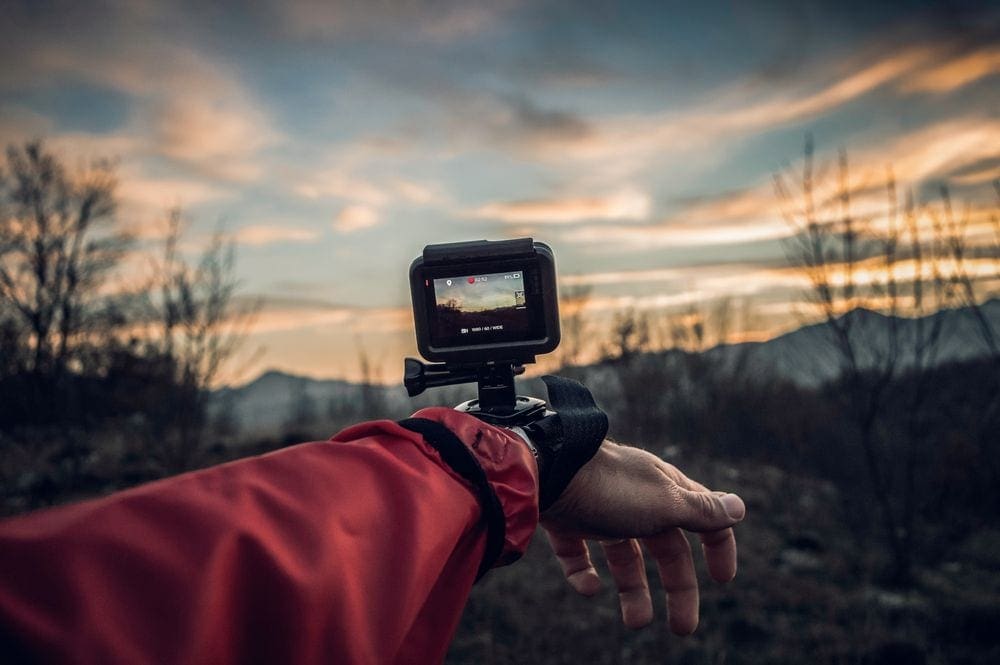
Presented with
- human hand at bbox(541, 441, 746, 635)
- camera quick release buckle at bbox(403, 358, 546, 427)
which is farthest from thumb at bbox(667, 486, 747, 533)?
camera quick release buckle at bbox(403, 358, 546, 427)

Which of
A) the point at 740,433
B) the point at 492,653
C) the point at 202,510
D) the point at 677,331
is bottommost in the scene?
the point at 740,433

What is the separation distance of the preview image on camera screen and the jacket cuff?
0.40 m

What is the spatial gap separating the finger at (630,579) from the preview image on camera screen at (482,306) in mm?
561

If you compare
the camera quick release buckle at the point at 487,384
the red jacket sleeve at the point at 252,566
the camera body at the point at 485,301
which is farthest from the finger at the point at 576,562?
the red jacket sleeve at the point at 252,566

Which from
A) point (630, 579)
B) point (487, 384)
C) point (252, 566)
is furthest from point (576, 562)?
point (252, 566)

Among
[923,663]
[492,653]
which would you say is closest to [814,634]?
[923,663]

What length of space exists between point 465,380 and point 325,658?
88cm

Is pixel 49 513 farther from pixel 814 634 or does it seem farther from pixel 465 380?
pixel 814 634

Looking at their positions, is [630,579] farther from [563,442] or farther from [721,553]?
[563,442]

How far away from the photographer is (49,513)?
622 mm

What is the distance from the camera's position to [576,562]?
150 cm

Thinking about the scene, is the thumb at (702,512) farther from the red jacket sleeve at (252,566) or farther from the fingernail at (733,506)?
the red jacket sleeve at (252,566)

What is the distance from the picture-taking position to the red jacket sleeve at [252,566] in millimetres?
562

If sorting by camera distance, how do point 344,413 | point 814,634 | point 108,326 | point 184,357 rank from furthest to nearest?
point 344,413 < point 108,326 < point 184,357 < point 814,634
